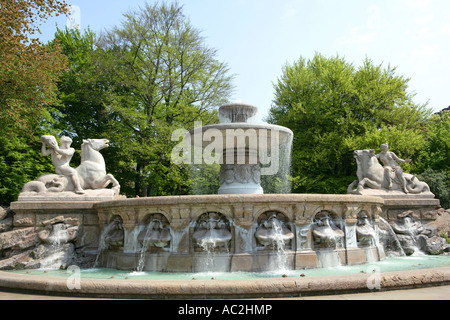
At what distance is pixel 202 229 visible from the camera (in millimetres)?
6852

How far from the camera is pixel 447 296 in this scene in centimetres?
455

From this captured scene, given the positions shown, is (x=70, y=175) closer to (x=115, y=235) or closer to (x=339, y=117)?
(x=115, y=235)

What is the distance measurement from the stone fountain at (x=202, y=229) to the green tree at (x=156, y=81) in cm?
1297

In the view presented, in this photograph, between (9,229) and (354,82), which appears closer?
(9,229)

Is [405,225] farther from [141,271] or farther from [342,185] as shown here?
[342,185]

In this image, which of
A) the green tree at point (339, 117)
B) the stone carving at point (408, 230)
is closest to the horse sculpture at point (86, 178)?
the stone carving at point (408, 230)

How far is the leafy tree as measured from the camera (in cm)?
1376

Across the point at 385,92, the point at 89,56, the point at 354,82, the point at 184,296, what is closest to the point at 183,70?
the point at 89,56

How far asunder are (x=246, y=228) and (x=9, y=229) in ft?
19.4

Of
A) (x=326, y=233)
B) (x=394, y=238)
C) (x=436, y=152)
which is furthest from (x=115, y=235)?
(x=436, y=152)

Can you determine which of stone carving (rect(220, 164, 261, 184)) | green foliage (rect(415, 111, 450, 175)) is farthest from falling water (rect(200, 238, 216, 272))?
green foliage (rect(415, 111, 450, 175))

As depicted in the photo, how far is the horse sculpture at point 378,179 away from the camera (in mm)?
10547

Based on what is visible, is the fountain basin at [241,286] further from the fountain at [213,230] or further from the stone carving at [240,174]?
the stone carving at [240,174]

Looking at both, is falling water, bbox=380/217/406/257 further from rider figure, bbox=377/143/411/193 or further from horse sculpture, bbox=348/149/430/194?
rider figure, bbox=377/143/411/193
